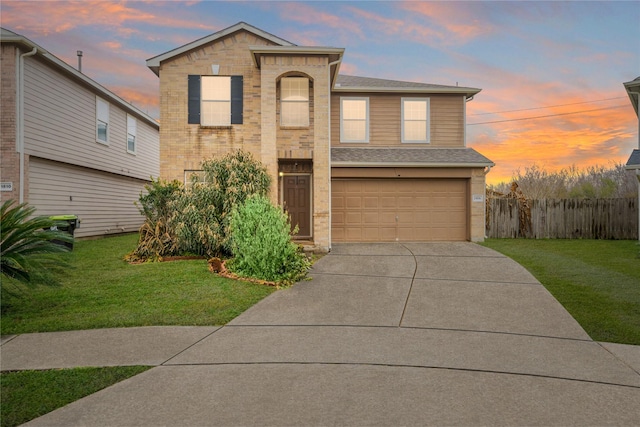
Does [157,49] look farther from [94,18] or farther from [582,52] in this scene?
[582,52]

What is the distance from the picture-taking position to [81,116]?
1752 cm

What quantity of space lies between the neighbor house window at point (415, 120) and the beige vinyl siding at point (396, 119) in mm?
178

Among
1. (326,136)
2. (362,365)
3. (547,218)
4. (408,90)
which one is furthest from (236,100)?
(547,218)

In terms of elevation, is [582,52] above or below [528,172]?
above

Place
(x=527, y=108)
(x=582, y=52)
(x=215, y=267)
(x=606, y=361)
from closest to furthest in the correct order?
(x=606, y=361) < (x=215, y=267) < (x=582, y=52) < (x=527, y=108)

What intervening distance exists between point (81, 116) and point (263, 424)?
698 inches

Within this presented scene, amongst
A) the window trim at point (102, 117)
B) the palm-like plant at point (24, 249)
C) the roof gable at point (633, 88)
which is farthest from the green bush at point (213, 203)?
the roof gable at point (633, 88)

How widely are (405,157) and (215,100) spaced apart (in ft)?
23.0

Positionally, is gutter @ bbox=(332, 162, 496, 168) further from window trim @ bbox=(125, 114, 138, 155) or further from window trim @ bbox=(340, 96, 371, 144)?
window trim @ bbox=(125, 114, 138, 155)

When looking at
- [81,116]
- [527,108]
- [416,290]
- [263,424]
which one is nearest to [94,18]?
[81,116]

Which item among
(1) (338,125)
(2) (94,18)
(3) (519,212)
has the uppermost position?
(2) (94,18)

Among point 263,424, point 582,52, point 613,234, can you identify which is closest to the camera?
point 263,424

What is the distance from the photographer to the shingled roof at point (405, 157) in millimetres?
15344

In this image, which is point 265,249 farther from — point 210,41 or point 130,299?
point 210,41
